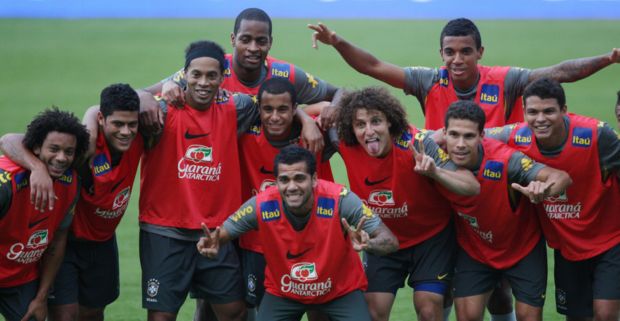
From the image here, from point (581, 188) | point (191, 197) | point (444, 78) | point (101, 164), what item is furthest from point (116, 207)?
point (581, 188)

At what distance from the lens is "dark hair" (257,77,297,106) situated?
7.38 meters

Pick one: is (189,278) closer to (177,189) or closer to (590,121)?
(177,189)

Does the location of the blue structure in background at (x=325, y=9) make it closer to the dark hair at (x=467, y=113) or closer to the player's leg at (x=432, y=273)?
the player's leg at (x=432, y=273)

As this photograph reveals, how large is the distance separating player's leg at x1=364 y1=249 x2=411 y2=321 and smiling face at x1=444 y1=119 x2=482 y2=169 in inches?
36.7

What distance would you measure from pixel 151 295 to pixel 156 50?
19.3 metres

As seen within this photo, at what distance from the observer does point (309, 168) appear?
6906 millimetres

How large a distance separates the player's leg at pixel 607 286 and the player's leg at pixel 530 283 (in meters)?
0.39

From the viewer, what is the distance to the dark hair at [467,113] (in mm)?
7105

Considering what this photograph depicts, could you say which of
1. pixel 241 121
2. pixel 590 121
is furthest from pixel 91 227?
pixel 590 121

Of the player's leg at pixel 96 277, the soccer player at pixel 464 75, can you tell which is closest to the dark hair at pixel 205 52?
the soccer player at pixel 464 75

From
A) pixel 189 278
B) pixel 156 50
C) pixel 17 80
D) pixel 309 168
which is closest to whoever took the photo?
pixel 309 168

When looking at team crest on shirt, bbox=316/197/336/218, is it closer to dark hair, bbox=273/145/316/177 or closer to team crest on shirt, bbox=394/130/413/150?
dark hair, bbox=273/145/316/177

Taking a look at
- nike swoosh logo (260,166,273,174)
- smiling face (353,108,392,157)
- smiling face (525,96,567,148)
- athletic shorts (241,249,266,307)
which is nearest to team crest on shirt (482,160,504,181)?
smiling face (525,96,567,148)

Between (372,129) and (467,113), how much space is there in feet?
2.34
